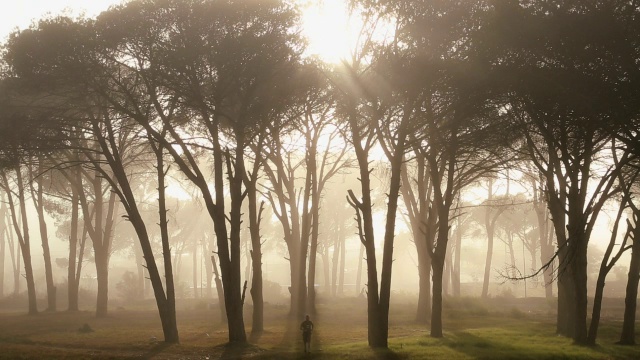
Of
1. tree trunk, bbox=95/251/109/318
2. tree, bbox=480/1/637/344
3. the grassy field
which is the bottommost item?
the grassy field

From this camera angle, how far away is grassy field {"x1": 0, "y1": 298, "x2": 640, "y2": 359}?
19188 mm

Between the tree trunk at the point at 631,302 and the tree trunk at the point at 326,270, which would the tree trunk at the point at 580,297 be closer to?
the tree trunk at the point at 631,302

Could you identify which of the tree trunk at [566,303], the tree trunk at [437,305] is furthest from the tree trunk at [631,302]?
the tree trunk at [437,305]

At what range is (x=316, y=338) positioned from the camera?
82.9 feet

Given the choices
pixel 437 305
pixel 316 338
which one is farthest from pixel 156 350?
pixel 437 305

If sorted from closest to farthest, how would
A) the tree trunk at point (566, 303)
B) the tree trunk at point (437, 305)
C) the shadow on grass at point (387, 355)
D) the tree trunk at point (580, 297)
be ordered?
1. the shadow on grass at point (387, 355)
2. the tree trunk at point (580, 297)
3. the tree trunk at point (437, 305)
4. the tree trunk at point (566, 303)

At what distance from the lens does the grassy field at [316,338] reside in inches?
755

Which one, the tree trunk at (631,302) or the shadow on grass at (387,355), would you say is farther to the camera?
the tree trunk at (631,302)

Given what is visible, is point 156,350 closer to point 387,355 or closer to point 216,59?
point 387,355

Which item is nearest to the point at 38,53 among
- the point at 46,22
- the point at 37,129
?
the point at 46,22

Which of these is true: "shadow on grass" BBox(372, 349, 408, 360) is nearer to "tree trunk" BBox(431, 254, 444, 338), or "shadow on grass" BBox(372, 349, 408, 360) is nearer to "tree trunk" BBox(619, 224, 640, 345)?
"tree trunk" BBox(431, 254, 444, 338)

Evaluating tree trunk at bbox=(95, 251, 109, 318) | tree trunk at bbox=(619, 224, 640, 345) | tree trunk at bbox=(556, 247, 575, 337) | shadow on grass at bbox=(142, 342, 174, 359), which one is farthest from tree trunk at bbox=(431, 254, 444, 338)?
tree trunk at bbox=(95, 251, 109, 318)

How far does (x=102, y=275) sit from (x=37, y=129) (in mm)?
15448

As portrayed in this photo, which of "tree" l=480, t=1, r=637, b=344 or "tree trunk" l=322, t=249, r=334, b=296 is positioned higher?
"tree" l=480, t=1, r=637, b=344
